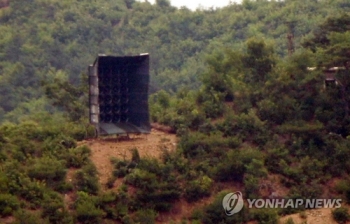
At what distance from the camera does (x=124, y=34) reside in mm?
62438

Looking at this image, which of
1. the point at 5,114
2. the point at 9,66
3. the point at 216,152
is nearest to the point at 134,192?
the point at 216,152

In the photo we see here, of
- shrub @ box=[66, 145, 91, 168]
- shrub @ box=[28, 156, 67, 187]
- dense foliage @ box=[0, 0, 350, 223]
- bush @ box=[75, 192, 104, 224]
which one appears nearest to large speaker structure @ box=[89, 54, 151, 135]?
dense foliage @ box=[0, 0, 350, 223]

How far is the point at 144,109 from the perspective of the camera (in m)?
29.2

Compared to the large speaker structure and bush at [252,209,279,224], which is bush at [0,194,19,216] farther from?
bush at [252,209,279,224]

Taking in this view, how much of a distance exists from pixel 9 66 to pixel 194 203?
32304 millimetres

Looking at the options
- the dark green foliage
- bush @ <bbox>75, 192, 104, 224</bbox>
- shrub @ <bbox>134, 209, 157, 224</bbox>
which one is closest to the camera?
bush @ <bbox>75, 192, 104, 224</bbox>

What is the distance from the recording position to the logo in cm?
2522

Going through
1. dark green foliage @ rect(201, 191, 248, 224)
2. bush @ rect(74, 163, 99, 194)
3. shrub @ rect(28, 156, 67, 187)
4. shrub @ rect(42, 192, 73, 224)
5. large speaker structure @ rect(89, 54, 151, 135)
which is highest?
large speaker structure @ rect(89, 54, 151, 135)

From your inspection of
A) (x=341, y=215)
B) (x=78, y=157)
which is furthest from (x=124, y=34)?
(x=341, y=215)

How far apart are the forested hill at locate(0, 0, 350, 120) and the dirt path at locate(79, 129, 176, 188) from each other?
21840 millimetres

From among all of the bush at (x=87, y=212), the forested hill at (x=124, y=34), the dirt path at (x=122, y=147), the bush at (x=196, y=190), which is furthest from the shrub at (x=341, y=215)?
the forested hill at (x=124, y=34)

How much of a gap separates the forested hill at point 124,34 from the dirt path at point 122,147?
21840 mm

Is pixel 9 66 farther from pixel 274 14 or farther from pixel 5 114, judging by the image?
pixel 274 14

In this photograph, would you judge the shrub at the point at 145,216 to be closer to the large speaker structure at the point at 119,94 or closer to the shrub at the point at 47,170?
the shrub at the point at 47,170
